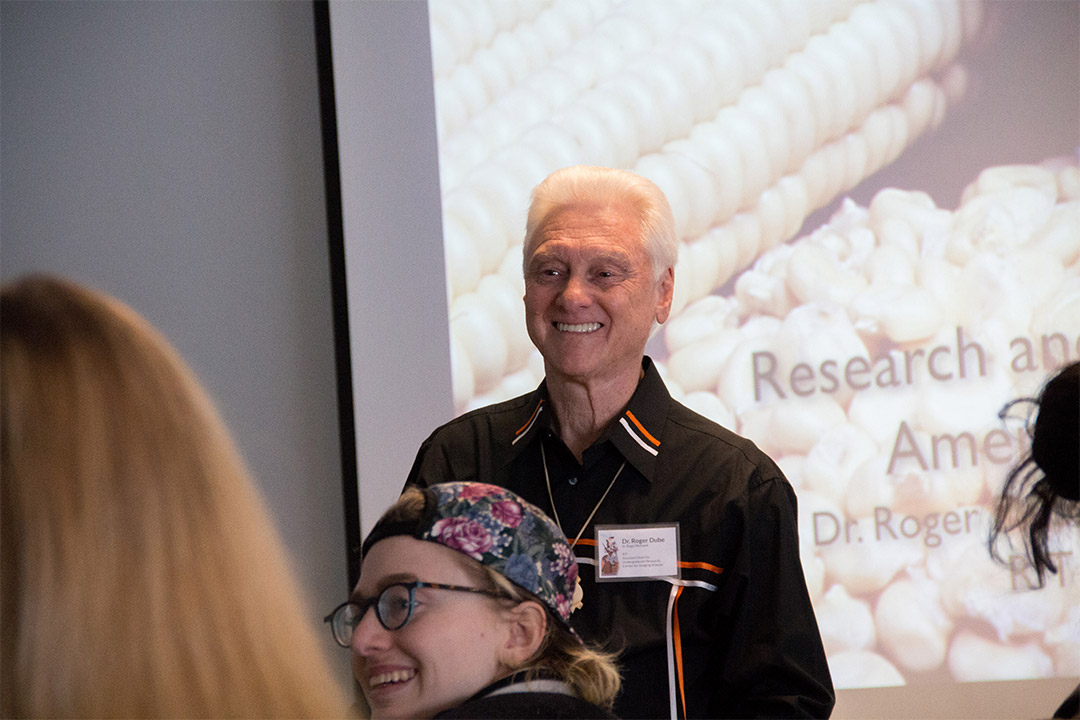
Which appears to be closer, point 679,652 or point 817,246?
point 679,652

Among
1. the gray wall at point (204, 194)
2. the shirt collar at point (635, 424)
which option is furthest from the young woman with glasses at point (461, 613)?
the gray wall at point (204, 194)

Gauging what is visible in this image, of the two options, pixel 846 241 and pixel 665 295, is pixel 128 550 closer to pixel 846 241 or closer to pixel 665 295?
pixel 665 295

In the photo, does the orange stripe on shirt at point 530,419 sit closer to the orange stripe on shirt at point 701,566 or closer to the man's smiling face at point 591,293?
the man's smiling face at point 591,293

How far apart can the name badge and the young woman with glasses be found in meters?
0.32

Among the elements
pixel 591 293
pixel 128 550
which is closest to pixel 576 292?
pixel 591 293

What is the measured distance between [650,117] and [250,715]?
2.76 m

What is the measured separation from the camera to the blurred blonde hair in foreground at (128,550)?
0.75 m

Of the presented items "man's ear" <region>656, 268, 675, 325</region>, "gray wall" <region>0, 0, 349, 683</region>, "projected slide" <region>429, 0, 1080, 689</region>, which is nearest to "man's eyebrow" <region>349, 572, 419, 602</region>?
"man's ear" <region>656, 268, 675, 325</region>

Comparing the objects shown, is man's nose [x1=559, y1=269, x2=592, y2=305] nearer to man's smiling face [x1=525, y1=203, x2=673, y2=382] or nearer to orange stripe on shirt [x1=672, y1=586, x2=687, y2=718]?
man's smiling face [x1=525, y1=203, x2=673, y2=382]

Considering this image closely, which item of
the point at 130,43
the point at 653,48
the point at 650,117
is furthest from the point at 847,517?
the point at 130,43

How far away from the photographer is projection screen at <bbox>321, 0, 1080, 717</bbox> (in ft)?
9.61

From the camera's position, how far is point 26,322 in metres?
0.83

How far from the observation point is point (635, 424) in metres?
1.97

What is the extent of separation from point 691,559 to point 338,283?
5.91 feet
